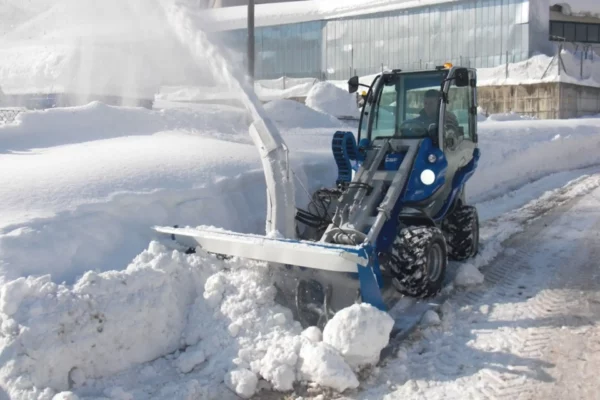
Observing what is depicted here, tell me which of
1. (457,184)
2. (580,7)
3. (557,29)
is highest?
(580,7)

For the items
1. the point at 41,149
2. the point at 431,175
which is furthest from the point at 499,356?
the point at 41,149

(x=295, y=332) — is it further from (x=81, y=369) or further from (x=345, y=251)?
(x=81, y=369)

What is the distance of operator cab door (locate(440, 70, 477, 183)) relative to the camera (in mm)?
7273

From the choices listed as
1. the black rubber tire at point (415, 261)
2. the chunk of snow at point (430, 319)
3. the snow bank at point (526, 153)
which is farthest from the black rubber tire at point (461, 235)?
the snow bank at point (526, 153)

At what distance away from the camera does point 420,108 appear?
24.2ft

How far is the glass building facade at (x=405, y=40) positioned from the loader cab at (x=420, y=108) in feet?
69.9

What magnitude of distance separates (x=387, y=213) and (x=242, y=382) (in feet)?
7.69

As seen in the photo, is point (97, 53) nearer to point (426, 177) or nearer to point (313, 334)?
point (426, 177)

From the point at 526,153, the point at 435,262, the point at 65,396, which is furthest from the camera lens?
the point at 526,153

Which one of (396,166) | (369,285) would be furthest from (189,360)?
(396,166)

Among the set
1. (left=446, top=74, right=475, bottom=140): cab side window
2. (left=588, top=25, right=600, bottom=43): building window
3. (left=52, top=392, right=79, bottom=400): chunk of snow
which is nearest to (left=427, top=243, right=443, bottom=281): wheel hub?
(left=446, top=74, right=475, bottom=140): cab side window

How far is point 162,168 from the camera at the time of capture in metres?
7.38

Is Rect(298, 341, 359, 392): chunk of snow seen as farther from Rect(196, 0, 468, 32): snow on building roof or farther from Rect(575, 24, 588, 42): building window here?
Rect(575, 24, 588, 42): building window

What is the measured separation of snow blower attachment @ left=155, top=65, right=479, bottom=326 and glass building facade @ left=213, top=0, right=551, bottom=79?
2153 cm
